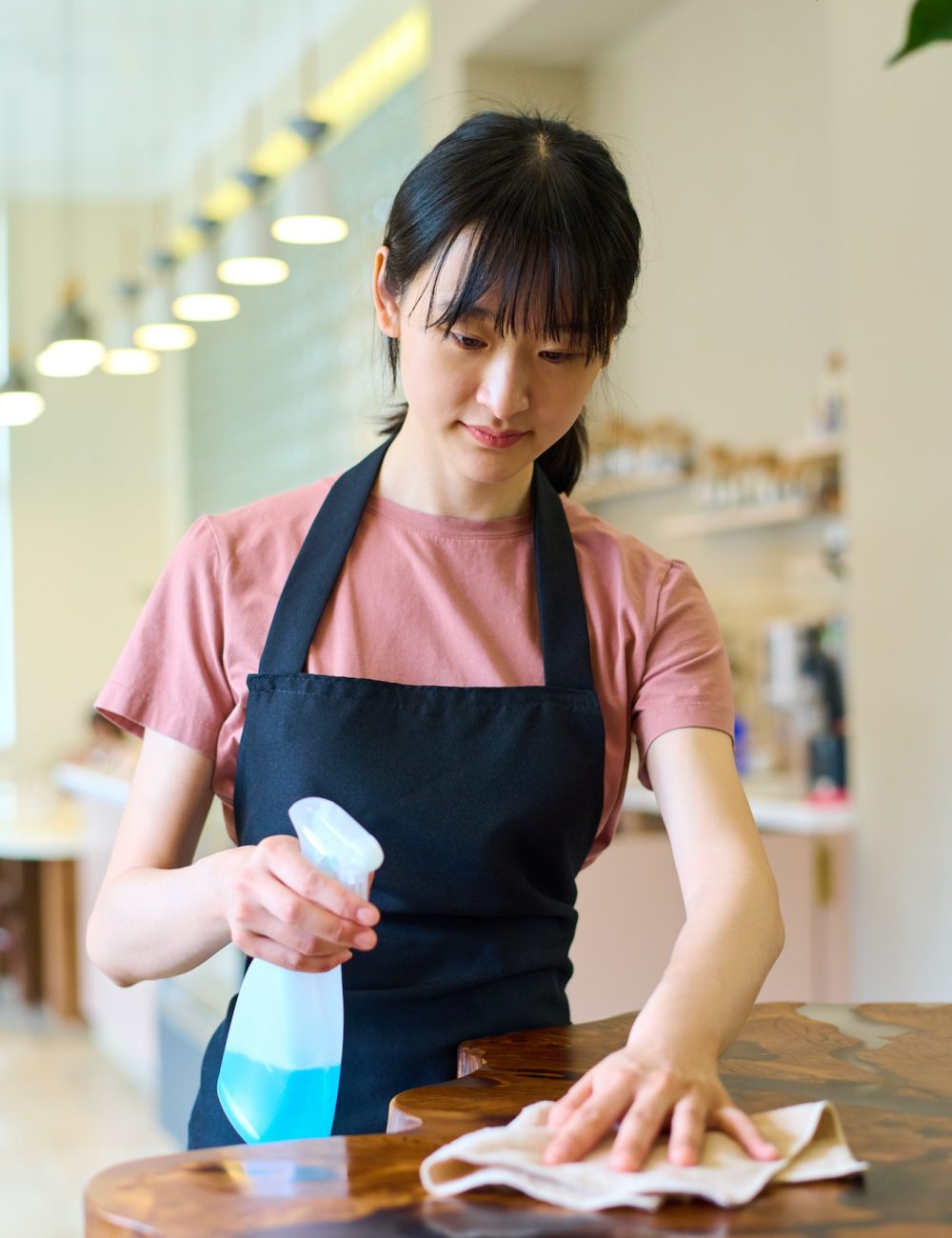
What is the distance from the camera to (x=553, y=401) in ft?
4.19

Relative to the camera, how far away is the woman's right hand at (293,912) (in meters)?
1.00

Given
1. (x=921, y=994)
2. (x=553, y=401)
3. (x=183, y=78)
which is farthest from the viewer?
(x=183, y=78)

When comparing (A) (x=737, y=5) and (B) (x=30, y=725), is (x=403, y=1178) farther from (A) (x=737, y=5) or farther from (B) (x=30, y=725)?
(B) (x=30, y=725)

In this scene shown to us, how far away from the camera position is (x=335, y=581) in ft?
4.50

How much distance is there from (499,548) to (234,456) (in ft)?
22.5

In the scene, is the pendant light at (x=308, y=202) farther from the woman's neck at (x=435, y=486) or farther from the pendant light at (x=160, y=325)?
the woman's neck at (x=435, y=486)

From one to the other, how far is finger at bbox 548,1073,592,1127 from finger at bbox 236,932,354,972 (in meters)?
0.17

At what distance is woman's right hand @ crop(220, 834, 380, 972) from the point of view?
1001mm

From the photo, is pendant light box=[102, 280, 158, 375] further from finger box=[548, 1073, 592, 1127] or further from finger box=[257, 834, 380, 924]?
finger box=[548, 1073, 592, 1127]

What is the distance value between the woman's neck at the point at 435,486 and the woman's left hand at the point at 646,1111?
1.89 ft

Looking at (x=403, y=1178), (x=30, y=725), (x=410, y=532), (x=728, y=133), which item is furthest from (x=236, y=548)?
(x=30, y=725)

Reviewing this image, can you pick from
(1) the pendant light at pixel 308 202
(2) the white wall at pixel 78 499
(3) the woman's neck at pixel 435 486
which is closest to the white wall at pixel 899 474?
(1) the pendant light at pixel 308 202

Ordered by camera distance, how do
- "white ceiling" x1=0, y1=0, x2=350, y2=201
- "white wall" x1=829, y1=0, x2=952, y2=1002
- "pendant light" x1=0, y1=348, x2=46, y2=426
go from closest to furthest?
"white wall" x1=829, y1=0, x2=952, y2=1002 → "pendant light" x1=0, y1=348, x2=46, y2=426 → "white ceiling" x1=0, y1=0, x2=350, y2=201

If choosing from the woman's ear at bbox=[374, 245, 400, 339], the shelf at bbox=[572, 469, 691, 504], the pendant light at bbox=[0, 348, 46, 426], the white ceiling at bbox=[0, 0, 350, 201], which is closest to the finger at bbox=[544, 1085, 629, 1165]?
the woman's ear at bbox=[374, 245, 400, 339]
